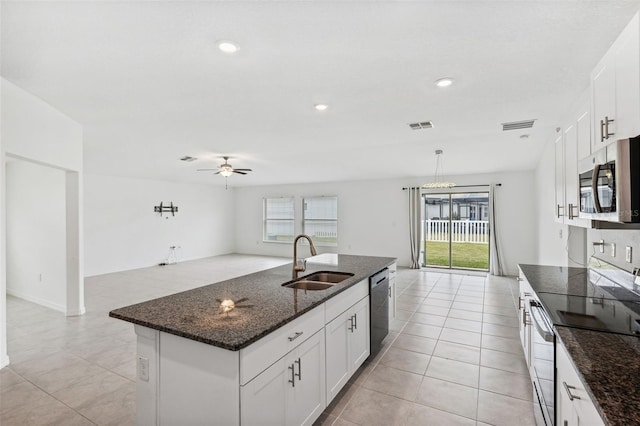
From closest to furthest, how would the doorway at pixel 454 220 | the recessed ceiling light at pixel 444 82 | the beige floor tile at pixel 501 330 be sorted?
1. the recessed ceiling light at pixel 444 82
2. the beige floor tile at pixel 501 330
3. the doorway at pixel 454 220

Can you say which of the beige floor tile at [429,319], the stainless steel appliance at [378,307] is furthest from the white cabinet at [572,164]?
the beige floor tile at [429,319]

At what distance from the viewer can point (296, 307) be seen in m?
1.81

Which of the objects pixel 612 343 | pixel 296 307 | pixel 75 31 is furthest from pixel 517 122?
pixel 75 31

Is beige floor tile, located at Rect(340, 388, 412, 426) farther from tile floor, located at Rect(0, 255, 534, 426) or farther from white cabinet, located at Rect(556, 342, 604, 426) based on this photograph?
white cabinet, located at Rect(556, 342, 604, 426)

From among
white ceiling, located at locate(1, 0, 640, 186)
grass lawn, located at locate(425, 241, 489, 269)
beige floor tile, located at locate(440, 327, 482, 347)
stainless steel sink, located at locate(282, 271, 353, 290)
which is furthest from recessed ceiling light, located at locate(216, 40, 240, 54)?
grass lawn, located at locate(425, 241, 489, 269)

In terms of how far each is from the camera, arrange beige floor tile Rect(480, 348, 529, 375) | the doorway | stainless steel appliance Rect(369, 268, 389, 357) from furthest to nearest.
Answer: the doorway → stainless steel appliance Rect(369, 268, 389, 357) → beige floor tile Rect(480, 348, 529, 375)

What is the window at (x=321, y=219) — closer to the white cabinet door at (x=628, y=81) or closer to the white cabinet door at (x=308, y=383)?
the white cabinet door at (x=308, y=383)

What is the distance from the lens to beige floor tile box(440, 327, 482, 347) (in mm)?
3363

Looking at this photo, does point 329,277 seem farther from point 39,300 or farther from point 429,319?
point 39,300

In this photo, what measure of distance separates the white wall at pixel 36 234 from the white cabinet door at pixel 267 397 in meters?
4.47

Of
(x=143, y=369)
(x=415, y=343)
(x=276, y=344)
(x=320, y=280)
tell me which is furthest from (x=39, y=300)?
(x=415, y=343)

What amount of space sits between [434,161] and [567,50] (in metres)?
4.27

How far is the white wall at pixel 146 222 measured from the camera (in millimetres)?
7082

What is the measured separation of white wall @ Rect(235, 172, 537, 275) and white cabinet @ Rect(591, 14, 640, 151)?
585 cm
